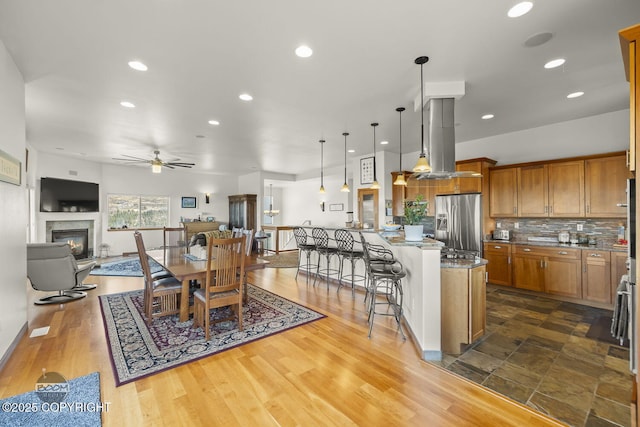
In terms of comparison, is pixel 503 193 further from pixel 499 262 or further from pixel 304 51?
pixel 304 51

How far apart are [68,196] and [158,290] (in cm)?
649

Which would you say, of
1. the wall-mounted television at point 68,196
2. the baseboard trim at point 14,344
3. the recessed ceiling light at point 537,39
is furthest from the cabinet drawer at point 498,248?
the wall-mounted television at point 68,196

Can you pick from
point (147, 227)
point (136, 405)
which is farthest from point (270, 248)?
point (136, 405)

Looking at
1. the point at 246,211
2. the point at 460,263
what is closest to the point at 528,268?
the point at 460,263

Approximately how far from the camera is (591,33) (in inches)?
91.6

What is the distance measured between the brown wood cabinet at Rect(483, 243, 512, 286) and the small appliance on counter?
408 mm

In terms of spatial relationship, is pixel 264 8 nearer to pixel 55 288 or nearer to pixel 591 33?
pixel 591 33

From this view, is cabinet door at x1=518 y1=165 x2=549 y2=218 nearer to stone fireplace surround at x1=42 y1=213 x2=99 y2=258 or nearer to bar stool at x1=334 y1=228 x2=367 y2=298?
bar stool at x1=334 y1=228 x2=367 y2=298

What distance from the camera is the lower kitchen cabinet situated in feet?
8.77

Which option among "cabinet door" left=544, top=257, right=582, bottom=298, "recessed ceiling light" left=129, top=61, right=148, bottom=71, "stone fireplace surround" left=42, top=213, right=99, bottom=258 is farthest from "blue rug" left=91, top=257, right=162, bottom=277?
"cabinet door" left=544, top=257, right=582, bottom=298

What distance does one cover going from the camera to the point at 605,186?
4.04m

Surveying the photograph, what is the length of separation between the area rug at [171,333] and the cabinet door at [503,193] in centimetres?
401

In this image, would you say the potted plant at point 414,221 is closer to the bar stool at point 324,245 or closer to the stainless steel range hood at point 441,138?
the stainless steel range hood at point 441,138

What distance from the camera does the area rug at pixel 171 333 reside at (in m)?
2.47
